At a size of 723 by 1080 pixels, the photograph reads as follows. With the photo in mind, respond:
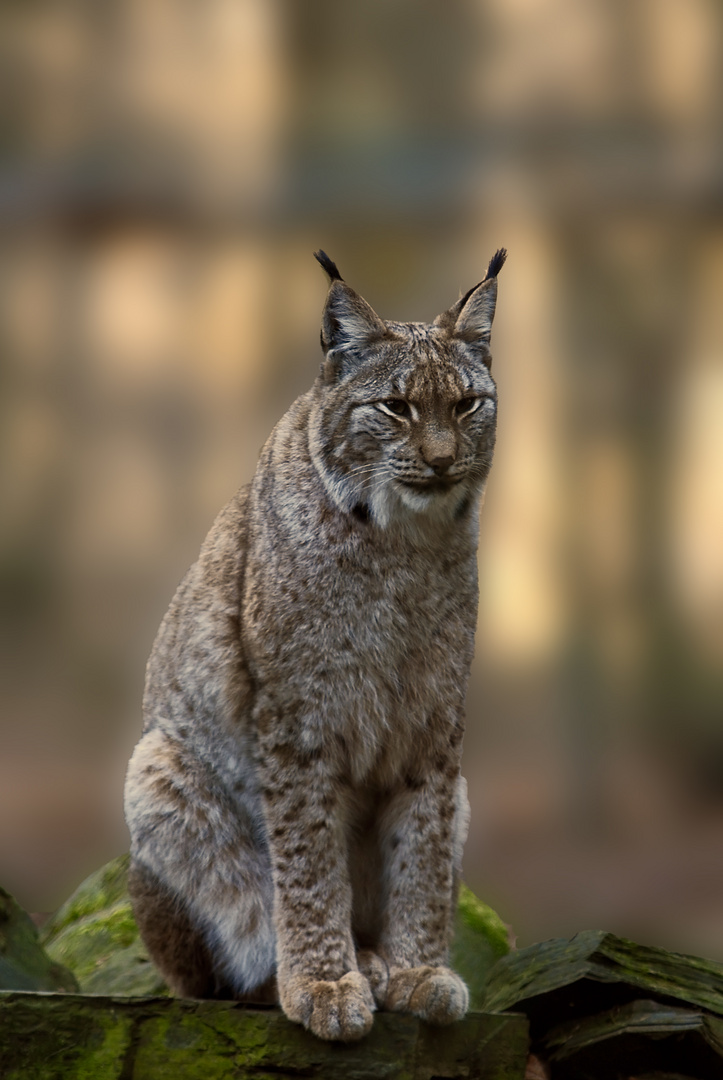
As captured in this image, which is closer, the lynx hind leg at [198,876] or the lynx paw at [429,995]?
the lynx paw at [429,995]

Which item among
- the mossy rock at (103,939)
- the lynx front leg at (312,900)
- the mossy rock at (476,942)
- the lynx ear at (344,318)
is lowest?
the mossy rock at (103,939)

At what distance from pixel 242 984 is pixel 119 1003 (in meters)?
0.51

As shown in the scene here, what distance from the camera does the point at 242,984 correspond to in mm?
4090

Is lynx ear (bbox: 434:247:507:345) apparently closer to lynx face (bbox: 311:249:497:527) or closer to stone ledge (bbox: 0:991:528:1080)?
lynx face (bbox: 311:249:497:527)

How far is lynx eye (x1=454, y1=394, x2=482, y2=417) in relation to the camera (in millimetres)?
3867

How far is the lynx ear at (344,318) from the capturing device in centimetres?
387

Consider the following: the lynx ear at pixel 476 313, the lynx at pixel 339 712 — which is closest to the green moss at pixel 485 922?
the lynx at pixel 339 712

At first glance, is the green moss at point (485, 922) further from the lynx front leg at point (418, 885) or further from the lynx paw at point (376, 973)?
the lynx paw at point (376, 973)

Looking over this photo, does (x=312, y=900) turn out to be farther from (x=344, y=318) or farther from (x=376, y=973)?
(x=344, y=318)

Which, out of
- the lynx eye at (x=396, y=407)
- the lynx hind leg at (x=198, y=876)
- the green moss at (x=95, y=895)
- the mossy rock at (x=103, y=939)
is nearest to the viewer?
the lynx eye at (x=396, y=407)

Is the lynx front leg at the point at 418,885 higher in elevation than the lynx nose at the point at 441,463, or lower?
lower

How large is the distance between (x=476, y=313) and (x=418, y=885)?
194 centimetres

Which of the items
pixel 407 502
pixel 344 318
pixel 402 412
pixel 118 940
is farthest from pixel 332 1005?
pixel 118 940

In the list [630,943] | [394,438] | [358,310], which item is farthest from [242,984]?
[358,310]
